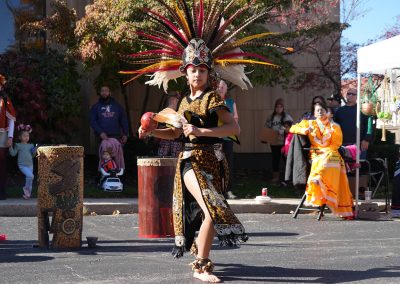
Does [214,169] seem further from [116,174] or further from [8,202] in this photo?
[116,174]

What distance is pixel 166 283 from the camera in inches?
277

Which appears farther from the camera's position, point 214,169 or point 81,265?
point 81,265

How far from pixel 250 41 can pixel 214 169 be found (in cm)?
134

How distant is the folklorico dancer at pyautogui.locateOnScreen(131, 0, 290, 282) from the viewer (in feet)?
23.3

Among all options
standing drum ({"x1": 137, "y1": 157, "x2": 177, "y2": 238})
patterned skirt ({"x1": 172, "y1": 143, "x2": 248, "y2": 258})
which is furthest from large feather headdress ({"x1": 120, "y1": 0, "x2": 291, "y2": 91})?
standing drum ({"x1": 137, "y1": 157, "x2": 177, "y2": 238})

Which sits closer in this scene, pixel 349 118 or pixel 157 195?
pixel 157 195

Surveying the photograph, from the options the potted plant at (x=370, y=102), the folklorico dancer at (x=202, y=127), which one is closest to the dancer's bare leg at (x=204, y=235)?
the folklorico dancer at (x=202, y=127)

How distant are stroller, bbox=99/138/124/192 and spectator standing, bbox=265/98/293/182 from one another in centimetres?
325

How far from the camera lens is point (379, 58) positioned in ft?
39.2

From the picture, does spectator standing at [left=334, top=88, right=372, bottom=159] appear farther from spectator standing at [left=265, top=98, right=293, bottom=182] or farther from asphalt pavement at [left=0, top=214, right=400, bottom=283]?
spectator standing at [left=265, top=98, right=293, bottom=182]

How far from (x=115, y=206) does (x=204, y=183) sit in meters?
5.92

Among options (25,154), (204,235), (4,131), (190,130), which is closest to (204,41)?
(190,130)

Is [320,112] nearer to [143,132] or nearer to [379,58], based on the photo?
[379,58]

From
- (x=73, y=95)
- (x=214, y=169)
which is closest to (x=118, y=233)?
(x=214, y=169)
